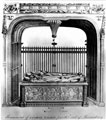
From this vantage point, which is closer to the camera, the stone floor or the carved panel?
the stone floor

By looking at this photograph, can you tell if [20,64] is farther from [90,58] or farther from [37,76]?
[90,58]

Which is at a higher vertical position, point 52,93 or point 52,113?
point 52,93

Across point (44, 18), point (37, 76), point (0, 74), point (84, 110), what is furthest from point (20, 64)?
point (84, 110)

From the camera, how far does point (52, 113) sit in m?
8.56

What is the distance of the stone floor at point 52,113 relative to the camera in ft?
27.3

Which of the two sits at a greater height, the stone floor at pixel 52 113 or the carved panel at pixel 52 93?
the carved panel at pixel 52 93

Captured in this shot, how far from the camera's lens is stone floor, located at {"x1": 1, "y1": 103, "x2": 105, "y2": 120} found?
328 inches

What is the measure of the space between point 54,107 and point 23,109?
3.67 feet

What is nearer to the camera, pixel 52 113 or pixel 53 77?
pixel 52 113

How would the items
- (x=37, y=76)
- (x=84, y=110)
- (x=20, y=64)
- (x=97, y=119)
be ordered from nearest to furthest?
(x=97, y=119)
(x=84, y=110)
(x=37, y=76)
(x=20, y=64)

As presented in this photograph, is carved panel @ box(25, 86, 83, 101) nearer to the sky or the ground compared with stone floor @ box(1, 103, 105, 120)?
nearer to the sky

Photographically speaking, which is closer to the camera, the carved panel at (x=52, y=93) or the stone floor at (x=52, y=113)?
the stone floor at (x=52, y=113)

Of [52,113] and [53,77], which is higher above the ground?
[53,77]

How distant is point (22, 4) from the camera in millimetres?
8750
